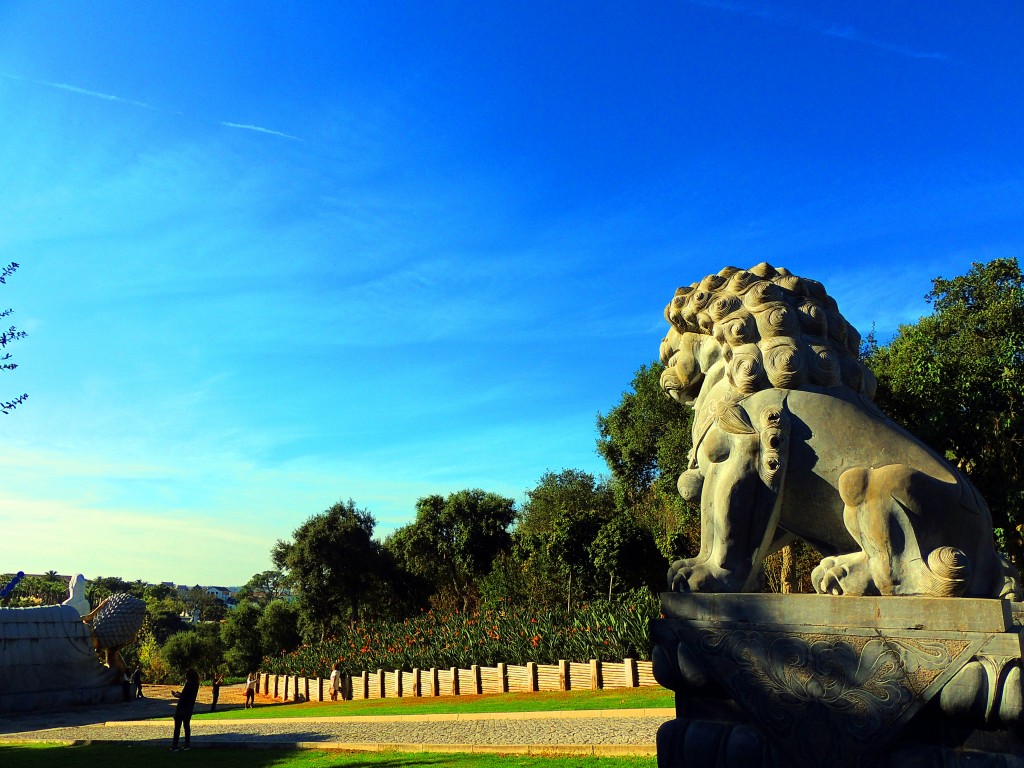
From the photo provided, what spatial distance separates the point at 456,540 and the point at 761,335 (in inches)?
1085

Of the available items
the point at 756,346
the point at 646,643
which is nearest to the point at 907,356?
the point at 646,643

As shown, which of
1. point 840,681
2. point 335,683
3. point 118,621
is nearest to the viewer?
point 840,681

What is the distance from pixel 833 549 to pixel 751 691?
93 centimetres

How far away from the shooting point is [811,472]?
11.8 feet

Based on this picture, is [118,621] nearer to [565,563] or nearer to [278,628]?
[278,628]

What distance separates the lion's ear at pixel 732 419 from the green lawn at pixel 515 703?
7.89m

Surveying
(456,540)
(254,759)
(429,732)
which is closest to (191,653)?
(456,540)

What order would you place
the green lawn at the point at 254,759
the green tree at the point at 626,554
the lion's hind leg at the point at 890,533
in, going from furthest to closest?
the green tree at the point at 626,554, the green lawn at the point at 254,759, the lion's hind leg at the point at 890,533

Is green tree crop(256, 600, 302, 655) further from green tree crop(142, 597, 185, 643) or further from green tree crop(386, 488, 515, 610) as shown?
green tree crop(142, 597, 185, 643)

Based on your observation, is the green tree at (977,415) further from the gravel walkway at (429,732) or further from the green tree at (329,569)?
the green tree at (329,569)

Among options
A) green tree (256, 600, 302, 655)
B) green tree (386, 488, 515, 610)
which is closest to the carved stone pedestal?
green tree (386, 488, 515, 610)

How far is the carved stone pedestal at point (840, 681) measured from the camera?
2.84 m

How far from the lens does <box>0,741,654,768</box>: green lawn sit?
23.4 feet

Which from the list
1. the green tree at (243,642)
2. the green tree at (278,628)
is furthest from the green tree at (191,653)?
the green tree at (278,628)
